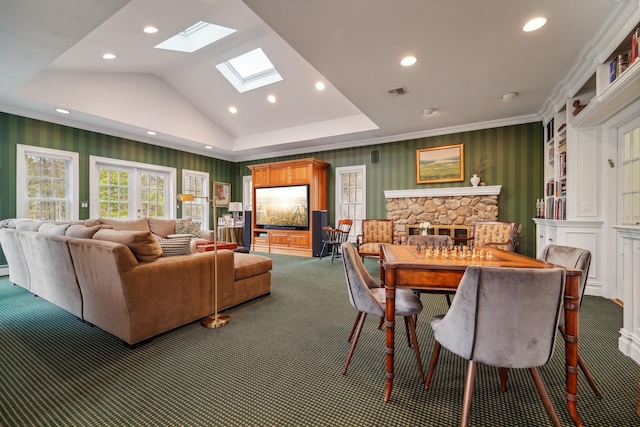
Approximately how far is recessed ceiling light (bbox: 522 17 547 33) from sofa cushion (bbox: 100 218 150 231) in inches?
227

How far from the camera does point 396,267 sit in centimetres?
157

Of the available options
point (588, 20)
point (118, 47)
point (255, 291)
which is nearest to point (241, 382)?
point (255, 291)

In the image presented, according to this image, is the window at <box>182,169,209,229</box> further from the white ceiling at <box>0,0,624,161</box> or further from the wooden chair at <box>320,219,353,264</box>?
the wooden chair at <box>320,219,353,264</box>

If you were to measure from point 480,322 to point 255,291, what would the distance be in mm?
2589

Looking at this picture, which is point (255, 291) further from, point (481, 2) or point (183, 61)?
point (183, 61)

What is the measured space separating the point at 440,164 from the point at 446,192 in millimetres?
637

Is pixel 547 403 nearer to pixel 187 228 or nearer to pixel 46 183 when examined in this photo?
pixel 187 228

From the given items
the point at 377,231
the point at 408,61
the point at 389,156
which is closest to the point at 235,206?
the point at 377,231

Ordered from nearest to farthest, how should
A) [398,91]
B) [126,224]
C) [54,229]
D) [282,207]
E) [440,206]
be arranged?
[54,229] → [398,91] → [126,224] → [440,206] → [282,207]

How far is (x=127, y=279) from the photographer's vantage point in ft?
6.83

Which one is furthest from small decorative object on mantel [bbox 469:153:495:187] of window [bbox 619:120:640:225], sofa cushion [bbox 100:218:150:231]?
sofa cushion [bbox 100:218:150:231]

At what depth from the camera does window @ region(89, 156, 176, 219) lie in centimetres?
549

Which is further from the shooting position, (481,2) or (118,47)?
(118,47)

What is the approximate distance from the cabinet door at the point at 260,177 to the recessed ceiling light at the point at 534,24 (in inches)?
223
